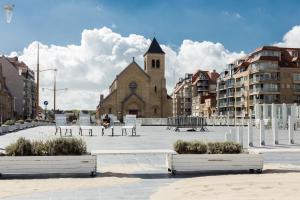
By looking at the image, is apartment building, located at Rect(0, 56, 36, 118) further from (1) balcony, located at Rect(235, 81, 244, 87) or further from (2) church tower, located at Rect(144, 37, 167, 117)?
(1) balcony, located at Rect(235, 81, 244, 87)

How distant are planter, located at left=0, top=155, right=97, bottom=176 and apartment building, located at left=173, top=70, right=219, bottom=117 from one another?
359 feet

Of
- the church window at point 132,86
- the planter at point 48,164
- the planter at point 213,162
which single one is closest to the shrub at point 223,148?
the planter at point 213,162

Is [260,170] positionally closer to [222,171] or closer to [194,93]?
[222,171]

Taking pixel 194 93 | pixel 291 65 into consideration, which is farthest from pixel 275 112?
pixel 194 93

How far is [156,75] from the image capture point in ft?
338

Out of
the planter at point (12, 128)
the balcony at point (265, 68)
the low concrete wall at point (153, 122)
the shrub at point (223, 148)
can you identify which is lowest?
the shrub at point (223, 148)

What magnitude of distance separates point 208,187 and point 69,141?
12.8ft

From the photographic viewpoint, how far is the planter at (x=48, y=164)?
11.5 m

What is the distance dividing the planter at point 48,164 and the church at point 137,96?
Answer: 3231 inches

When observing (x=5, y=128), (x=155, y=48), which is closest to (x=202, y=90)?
(x=155, y=48)

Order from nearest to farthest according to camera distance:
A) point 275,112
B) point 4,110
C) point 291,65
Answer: point 275,112
point 4,110
point 291,65

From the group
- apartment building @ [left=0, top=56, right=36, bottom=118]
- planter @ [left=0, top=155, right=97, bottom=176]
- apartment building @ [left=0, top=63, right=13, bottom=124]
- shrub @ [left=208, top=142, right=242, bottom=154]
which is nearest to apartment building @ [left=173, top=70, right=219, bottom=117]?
apartment building @ [left=0, top=56, right=36, bottom=118]

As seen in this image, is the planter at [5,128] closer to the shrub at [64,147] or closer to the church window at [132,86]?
the shrub at [64,147]

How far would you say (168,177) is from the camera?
1167 centimetres
